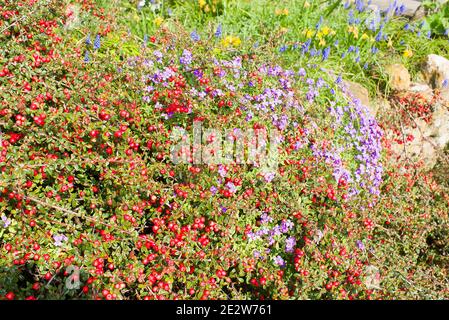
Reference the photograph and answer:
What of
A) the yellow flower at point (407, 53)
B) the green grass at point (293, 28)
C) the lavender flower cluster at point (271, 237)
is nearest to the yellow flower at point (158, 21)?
the green grass at point (293, 28)

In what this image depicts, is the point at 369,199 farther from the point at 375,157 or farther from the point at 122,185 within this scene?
the point at 122,185

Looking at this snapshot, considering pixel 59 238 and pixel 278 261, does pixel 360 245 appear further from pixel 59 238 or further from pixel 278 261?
pixel 59 238

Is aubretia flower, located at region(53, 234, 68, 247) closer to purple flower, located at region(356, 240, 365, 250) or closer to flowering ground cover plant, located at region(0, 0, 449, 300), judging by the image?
flowering ground cover plant, located at region(0, 0, 449, 300)

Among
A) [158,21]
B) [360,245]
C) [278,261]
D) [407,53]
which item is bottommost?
[360,245]

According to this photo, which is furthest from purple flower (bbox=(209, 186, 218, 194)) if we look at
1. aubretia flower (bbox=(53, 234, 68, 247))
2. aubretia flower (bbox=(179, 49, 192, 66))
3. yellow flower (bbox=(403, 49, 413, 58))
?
yellow flower (bbox=(403, 49, 413, 58))

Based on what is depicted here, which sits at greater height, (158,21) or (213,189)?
(158,21)

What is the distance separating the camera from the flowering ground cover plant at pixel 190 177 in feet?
8.09

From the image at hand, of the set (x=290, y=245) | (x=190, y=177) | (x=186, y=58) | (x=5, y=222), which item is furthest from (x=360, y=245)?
→ (x=5, y=222)

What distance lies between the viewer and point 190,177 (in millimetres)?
2811

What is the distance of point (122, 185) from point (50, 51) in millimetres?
1066

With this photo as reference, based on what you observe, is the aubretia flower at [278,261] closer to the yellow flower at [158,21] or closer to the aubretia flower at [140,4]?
the yellow flower at [158,21]

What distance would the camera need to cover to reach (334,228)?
2.92m

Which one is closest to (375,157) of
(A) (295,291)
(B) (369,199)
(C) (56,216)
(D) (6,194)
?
(B) (369,199)

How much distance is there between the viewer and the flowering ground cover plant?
2.47 meters
